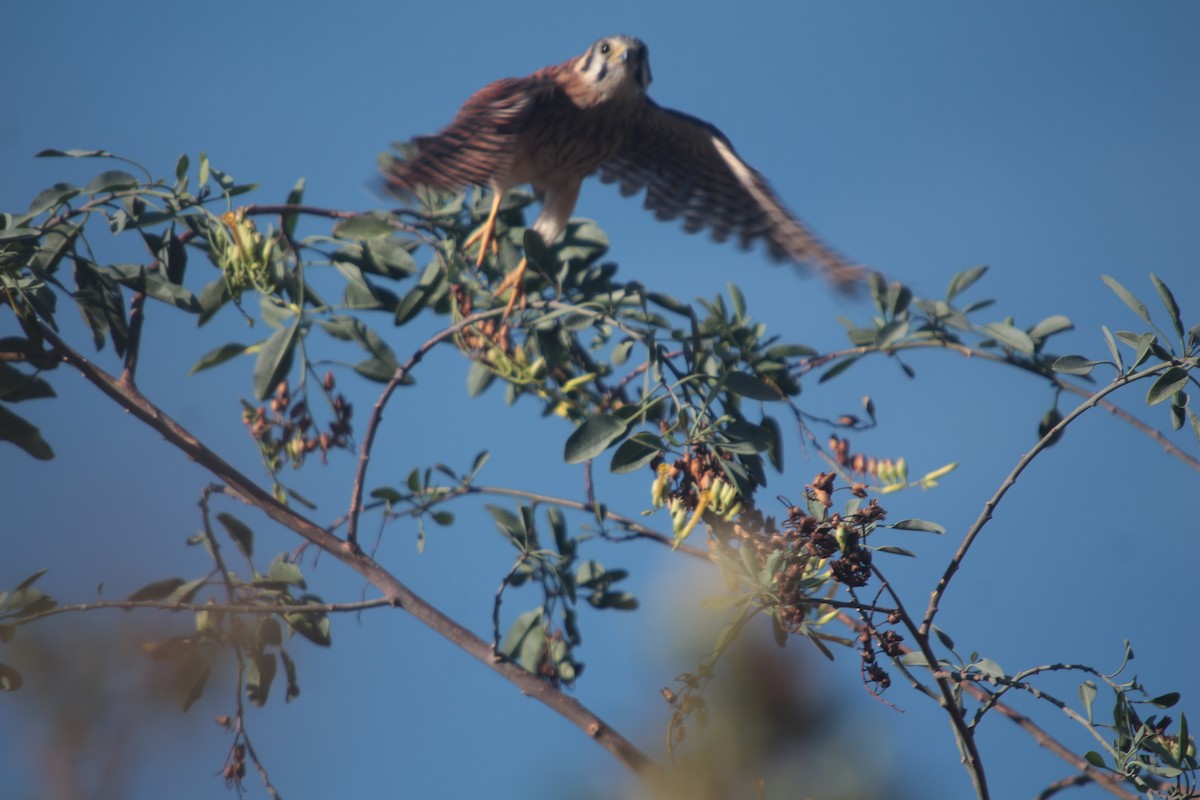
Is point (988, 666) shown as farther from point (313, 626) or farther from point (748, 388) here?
point (313, 626)

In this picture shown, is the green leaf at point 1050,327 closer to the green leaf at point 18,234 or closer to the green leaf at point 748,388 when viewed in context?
the green leaf at point 748,388

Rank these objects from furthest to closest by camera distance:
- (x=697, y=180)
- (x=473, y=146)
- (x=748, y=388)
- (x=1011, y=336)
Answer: (x=697, y=180) < (x=473, y=146) < (x=1011, y=336) < (x=748, y=388)

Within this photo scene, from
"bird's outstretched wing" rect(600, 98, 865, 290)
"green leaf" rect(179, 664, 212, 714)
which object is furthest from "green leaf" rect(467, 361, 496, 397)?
"bird's outstretched wing" rect(600, 98, 865, 290)

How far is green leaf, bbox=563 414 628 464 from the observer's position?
74.8 inches

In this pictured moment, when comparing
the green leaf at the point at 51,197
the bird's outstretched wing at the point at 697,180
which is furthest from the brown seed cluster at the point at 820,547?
the bird's outstretched wing at the point at 697,180

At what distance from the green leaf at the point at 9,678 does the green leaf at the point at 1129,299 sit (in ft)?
5.94

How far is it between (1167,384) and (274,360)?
163 cm

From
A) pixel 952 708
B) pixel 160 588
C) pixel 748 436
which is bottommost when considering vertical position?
pixel 952 708

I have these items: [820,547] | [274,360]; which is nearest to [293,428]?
[274,360]

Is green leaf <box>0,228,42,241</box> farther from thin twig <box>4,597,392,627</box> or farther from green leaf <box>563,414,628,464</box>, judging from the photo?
green leaf <box>563,414,628,464</box>

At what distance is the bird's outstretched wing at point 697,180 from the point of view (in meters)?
3.88

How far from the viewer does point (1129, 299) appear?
5.40 feet

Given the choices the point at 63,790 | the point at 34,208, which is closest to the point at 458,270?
the point at 34,208

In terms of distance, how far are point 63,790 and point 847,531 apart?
97cm
